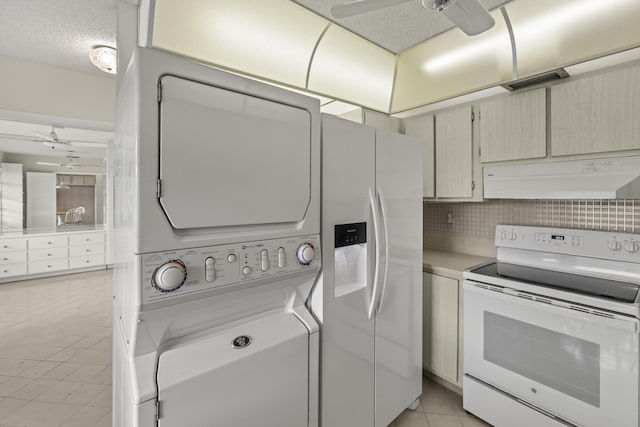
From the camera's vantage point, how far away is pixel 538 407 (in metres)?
1.57

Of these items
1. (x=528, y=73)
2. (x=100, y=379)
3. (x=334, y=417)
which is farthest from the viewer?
(x=100, y=379)

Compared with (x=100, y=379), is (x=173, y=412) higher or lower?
higher

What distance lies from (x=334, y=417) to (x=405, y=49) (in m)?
2.65

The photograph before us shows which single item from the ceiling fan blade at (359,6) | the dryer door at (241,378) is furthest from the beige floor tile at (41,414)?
the ceiling fan blade at (359,6)

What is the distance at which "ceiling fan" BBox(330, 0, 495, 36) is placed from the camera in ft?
3.71

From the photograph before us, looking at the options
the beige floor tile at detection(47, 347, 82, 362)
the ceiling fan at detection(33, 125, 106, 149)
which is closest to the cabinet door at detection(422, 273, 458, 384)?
the beige floor tile at detection(47, 347, 82, 362)

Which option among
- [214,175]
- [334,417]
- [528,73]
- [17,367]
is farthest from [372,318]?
[17,367]

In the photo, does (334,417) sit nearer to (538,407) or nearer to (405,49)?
(538,407)

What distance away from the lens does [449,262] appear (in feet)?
7.17

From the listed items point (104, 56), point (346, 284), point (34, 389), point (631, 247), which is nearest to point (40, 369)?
point (34, 389)

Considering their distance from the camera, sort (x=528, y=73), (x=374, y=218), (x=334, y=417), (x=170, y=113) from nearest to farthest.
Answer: (x=170, y=113)
(x=334, y=417)
(x=374, y=218)
(x=528, y=73)

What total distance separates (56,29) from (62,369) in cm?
268

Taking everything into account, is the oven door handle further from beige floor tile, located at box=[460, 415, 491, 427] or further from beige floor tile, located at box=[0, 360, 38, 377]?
beige floor tile, located at box=[0, 360, 38, 377]

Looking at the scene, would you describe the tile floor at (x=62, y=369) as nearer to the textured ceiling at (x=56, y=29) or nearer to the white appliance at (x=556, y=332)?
the white appliance at (x=556, y=332)
